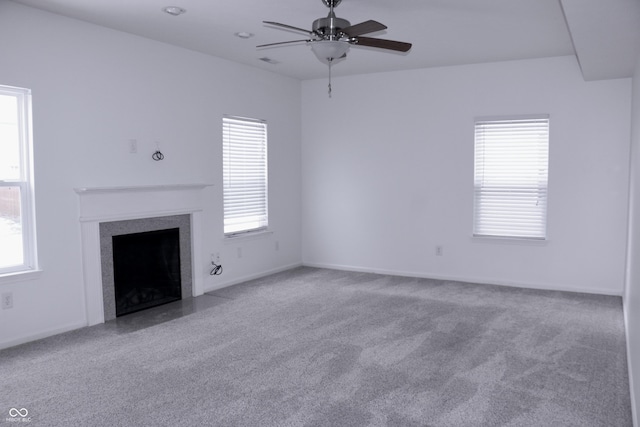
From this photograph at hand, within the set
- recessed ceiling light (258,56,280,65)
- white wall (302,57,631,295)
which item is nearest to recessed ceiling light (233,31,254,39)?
recessed ceiling light (258,56,280,65)

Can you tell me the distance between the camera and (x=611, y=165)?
5266 millimetres

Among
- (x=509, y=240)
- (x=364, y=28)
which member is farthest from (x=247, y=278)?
(x=364, y=28)

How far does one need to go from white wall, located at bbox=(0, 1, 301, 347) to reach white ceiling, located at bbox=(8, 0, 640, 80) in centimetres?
20

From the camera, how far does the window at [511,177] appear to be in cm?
564

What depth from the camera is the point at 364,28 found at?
9.86ft

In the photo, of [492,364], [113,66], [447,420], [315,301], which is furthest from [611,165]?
[113,66]

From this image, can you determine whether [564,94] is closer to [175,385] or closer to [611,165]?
[611,165]

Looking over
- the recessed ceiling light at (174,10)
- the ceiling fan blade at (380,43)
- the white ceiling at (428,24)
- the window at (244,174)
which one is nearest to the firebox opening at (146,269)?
the window at (244,174)

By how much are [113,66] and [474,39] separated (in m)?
3.39

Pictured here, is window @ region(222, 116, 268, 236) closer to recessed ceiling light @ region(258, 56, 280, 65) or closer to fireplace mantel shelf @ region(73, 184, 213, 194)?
fireplace mantel shelf @ region(73, 184, 213, 194)

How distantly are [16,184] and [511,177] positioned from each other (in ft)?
16.5

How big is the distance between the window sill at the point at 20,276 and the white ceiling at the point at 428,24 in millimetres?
2077

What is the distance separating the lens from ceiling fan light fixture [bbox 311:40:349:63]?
3.12 meters

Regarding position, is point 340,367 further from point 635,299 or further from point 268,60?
point 268,60
